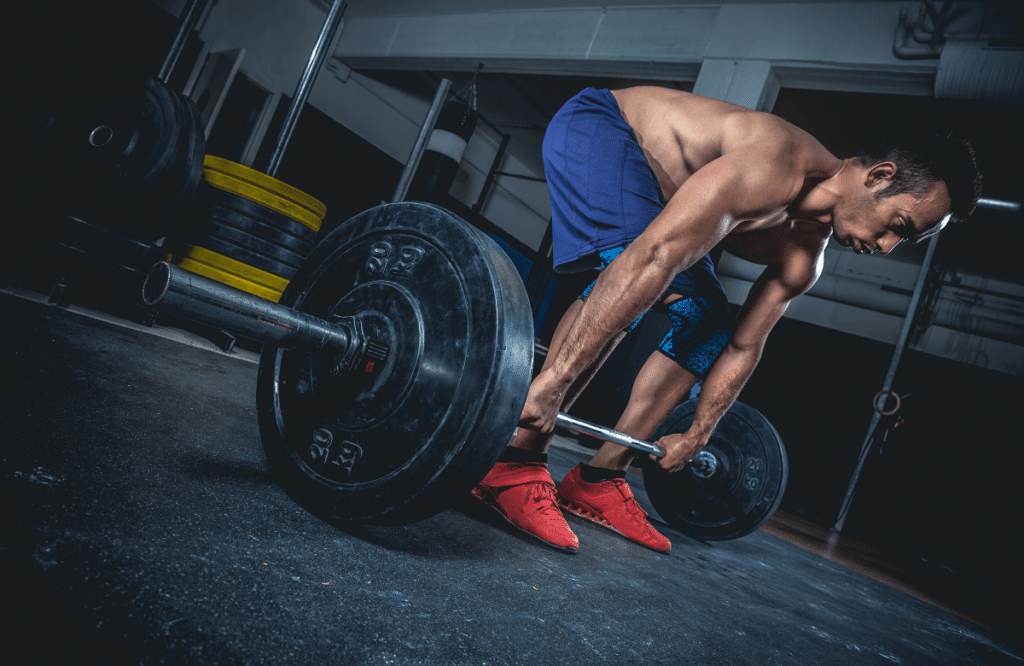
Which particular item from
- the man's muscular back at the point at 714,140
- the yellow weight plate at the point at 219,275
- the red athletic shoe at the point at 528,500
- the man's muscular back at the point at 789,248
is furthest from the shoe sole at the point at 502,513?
the yellow weight plate at the point at 219,275

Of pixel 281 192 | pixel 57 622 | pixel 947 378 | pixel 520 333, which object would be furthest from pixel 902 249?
pixel 57 622

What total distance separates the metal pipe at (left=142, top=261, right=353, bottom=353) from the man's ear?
1.13m

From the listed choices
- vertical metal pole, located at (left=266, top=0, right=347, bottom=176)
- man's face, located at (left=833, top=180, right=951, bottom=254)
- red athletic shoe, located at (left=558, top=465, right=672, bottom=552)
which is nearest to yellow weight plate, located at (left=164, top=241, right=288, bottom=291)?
vertical metal pole, located at (left=266, top=0, right=347, bottom=176)

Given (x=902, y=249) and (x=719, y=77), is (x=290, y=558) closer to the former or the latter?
(x=719, y=77)

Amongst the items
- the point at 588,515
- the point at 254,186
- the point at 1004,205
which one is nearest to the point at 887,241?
the point at 588,515

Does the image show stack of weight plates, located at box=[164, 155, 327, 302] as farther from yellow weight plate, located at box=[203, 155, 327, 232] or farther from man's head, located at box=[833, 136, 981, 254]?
man's head, located at box=[833, 136, 981, 254]

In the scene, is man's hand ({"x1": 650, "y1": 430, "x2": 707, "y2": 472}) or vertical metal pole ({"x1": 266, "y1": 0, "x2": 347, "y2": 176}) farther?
vertical metal pole ({"x1": 266, "y1": 0, "x2": 347, "y2": 176})

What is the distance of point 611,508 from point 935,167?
1.07m

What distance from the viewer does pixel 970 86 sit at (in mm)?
2998

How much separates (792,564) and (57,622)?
2194 mm

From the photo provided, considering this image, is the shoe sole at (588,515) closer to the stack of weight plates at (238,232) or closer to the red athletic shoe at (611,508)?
the red athletic shoe at (611,508)

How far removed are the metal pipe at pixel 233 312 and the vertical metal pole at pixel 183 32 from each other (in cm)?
202

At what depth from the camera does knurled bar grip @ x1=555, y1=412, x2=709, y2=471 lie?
101cm

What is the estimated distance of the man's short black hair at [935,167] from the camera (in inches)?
43.9
